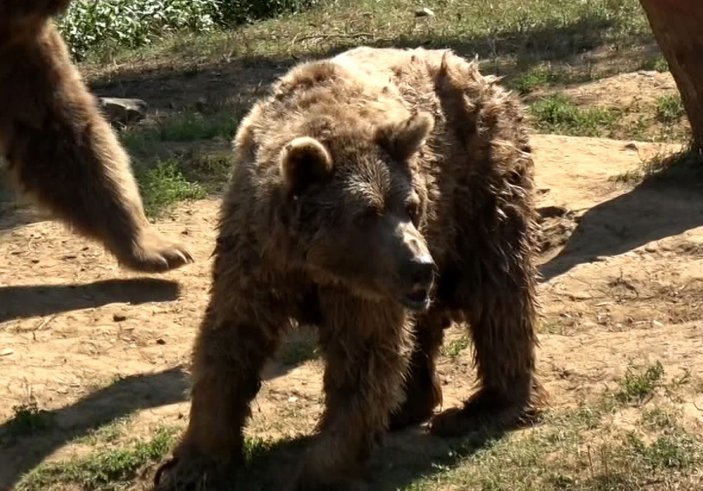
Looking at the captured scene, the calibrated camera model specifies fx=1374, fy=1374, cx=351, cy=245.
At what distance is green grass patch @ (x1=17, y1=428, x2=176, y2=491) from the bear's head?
139 cm

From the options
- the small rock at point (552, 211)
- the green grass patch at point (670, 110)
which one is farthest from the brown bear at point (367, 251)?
the green grass patch at point (670, 110)

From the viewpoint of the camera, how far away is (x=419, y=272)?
4.91 m

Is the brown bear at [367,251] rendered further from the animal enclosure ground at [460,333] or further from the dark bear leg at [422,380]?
the animal enclosure ground at [460,333]

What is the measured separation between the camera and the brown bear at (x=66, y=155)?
26.8 feet

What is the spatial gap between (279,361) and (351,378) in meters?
A: 1.70

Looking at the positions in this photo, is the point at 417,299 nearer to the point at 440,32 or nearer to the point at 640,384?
the point at 640,384

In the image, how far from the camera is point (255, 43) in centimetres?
1414

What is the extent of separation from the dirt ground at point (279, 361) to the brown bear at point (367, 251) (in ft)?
1.87

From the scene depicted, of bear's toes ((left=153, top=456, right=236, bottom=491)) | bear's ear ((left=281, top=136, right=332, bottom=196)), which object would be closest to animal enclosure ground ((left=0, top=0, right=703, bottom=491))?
bear's toes ((left=153, top=456, right=236, bottom=491))

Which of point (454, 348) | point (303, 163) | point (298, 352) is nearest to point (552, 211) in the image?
point (454, 348)

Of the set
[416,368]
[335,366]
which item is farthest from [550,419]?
[335,366]

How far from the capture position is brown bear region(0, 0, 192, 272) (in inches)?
321

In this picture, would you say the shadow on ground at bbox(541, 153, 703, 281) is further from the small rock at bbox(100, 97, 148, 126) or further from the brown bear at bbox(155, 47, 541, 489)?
the small rock at bbox(100, 97, 148, 126)

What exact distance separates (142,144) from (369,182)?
18.2 ft
